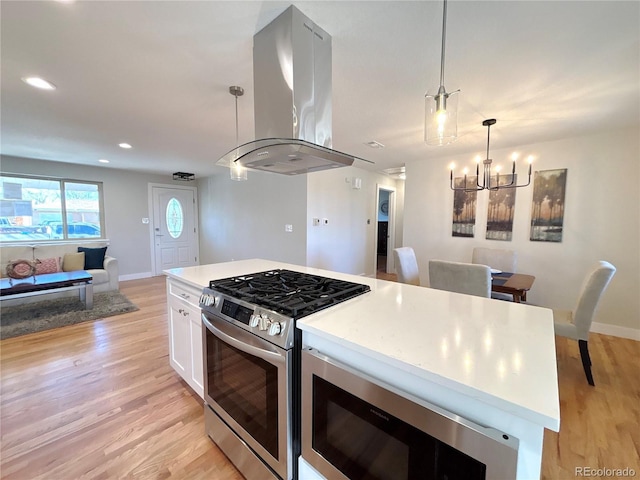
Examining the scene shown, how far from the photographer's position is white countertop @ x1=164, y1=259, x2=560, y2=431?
66cm

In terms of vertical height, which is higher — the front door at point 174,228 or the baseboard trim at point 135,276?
the front door at point 174,228

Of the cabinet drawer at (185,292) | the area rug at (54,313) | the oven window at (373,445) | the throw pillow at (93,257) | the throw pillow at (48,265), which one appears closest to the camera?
the oven window at (373,445)

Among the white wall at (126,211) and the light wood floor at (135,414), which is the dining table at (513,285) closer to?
the light wood floor at (135,414)

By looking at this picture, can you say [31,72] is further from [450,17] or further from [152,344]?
[450,17]

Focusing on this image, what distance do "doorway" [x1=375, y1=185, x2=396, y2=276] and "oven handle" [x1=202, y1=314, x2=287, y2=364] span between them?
15.3 feet

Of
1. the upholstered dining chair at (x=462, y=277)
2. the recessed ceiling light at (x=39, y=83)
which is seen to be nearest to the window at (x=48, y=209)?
the recessed ceiling light at (x=39, y=83)

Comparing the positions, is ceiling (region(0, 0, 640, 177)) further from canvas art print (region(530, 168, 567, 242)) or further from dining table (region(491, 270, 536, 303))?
dining table (region(491, 270, 536, 303))

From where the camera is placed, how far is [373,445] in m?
0.91

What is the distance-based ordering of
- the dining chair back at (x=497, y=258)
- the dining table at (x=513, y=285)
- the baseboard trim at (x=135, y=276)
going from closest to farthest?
the dining table at (x=513, y=285) < the dining chair back at (x=497, y=258) < the baseboard trim at (x=135, y=276)

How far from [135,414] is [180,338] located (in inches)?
21.3

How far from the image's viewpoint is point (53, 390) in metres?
2.06

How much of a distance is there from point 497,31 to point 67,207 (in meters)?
6.64

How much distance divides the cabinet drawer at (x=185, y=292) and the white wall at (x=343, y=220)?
2405 mm

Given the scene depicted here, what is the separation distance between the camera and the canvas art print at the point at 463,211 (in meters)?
3.82
